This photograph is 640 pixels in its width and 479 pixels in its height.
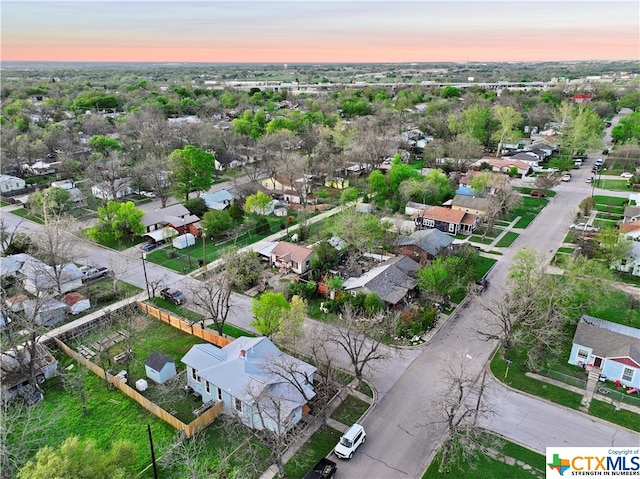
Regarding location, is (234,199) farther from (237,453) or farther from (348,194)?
(237,453)

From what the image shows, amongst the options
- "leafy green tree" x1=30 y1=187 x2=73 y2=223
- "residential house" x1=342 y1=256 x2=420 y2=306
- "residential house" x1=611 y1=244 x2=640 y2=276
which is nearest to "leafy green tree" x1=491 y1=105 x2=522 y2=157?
"residential house" x1=611 y1=244 x2=640 y2=276

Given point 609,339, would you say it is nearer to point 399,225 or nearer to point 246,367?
point 246,367

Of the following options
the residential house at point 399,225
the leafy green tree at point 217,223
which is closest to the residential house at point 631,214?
the residential house at point 399,225

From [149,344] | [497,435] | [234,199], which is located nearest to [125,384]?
[149,344]

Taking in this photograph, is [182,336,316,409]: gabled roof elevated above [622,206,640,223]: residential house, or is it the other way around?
[622,206,640,223]: residential house

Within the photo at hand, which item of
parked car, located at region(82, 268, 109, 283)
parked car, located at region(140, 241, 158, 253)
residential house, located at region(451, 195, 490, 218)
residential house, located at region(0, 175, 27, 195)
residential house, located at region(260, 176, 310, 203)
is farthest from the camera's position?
residential house, located at region(0, 175, 27, 195)

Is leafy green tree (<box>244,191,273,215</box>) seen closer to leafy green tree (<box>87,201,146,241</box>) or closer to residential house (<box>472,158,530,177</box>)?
leafy green tree (<box>87,201,146,241</box>)
